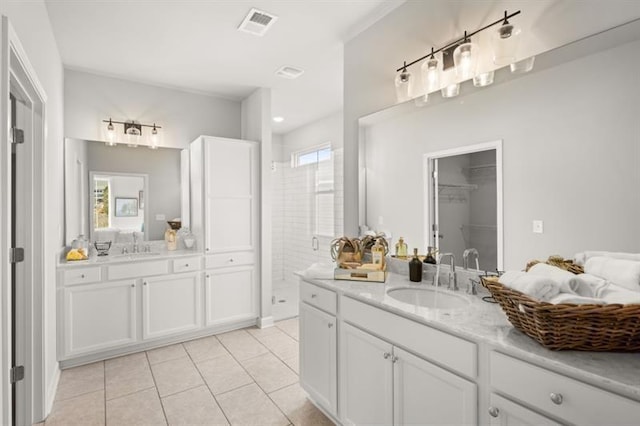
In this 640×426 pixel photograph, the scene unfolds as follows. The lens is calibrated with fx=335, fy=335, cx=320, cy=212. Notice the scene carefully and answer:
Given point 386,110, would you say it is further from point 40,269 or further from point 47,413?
point 47,413

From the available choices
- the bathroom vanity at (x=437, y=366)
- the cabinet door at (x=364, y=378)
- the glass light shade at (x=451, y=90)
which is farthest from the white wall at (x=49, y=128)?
the glass light shade at (x=451, y=90)

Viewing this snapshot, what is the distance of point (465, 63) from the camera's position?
6.15ft

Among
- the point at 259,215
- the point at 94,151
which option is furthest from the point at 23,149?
the point at 259,215

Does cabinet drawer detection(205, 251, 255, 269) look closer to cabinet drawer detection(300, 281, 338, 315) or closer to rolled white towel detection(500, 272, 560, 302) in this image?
cabinet drawer detection(300, 281, 338, 315)

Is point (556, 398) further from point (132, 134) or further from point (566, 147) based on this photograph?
point (132, 134)

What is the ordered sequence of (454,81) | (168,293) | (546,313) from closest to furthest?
(546,313), (454,81), (168,293)

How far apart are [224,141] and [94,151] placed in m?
1.31

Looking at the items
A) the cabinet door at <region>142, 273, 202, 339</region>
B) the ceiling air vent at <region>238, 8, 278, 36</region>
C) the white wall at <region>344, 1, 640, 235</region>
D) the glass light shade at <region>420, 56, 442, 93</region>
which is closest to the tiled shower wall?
the white wall at <region>344, 1, 640, 235</region>

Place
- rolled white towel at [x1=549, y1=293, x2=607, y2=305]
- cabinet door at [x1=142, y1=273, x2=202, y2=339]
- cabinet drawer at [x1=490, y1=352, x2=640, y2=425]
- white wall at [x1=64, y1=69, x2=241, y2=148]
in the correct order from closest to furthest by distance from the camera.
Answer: cabinet drawer at [x1=490, y1=352, x2=640, y2=425] < rolled white towel at [x1=549, y1=293, x2=607, y2=305] < cabinet door at [x1=142, y1=273, x2=202, y2=339] < white wall at [x1=64, y1=69, x2=241, y2=148]

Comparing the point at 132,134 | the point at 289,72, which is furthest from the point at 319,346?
the point at 132,134

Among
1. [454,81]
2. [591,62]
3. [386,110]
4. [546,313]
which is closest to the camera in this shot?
[546,313]

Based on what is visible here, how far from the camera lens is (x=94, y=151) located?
3.46 meters

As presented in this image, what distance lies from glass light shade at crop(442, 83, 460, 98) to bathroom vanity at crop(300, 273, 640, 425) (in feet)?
3.69

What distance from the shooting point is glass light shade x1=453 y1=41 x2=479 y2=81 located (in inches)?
72.7
